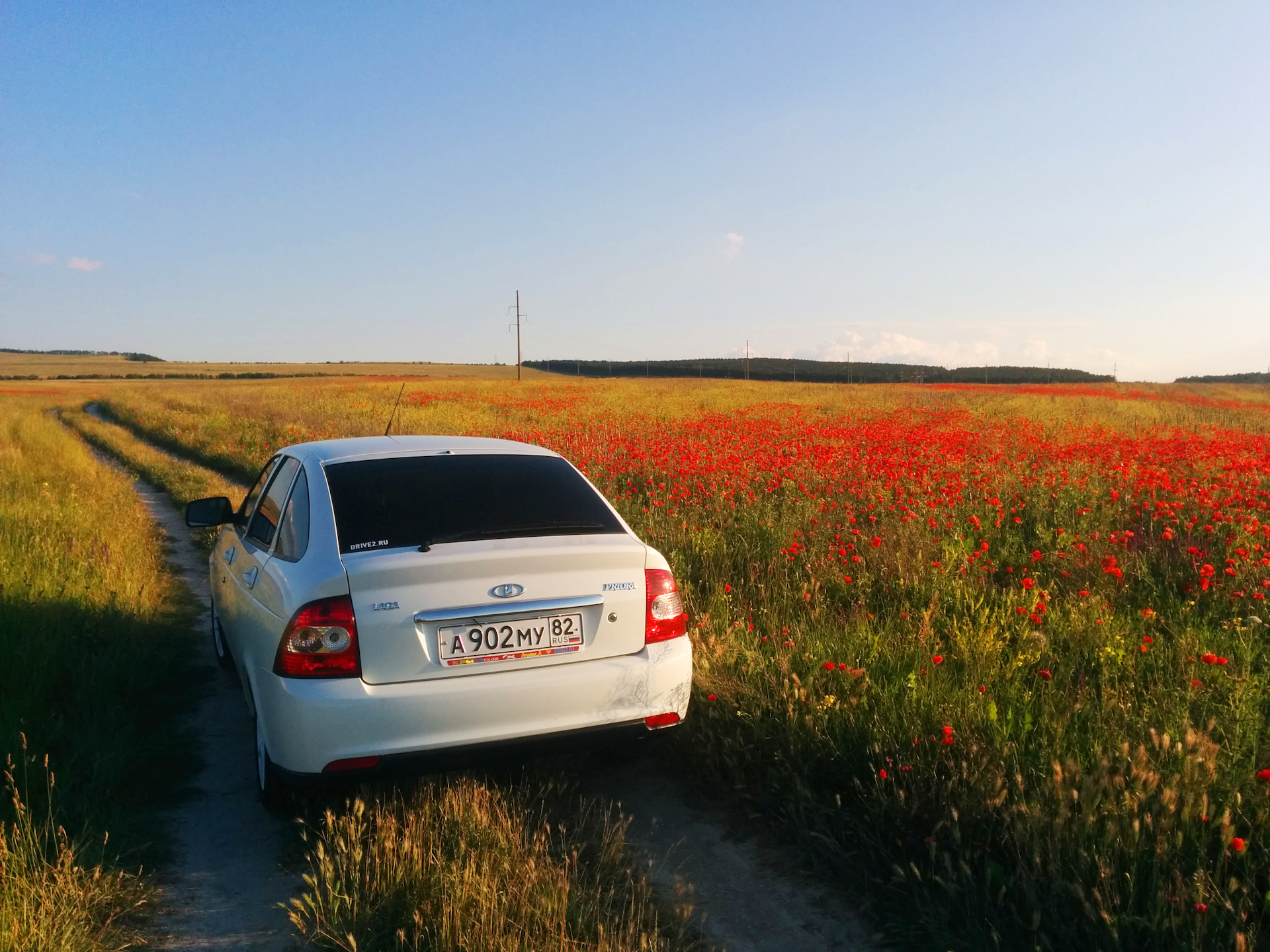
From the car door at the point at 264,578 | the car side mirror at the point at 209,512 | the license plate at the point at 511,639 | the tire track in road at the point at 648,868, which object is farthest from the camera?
the car side mirror at the point at 209,512

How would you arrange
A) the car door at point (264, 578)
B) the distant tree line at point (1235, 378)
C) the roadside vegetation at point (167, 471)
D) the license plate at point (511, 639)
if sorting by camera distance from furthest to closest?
the distant tree line at point (1235, 378), the roadside vegetation at point (167, 471), the car door at point (264, 578), the license plate at point (511, 639)

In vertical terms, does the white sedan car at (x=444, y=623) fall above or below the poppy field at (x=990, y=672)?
above

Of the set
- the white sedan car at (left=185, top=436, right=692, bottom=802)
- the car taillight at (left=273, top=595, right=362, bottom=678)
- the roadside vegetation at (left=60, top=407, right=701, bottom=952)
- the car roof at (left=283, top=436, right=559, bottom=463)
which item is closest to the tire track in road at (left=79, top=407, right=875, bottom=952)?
the roadside vegetation at (left=60, top=407, right=701, bottom=952)

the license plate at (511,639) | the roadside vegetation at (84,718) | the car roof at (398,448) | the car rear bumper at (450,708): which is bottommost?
the roadside vegetation at (84,718)

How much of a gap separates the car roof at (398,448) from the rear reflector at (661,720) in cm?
151

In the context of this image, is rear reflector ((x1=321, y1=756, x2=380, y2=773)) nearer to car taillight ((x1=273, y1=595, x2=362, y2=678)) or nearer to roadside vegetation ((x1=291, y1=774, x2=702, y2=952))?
roadside vegetation ((x1=291, y1=774, x2=702, y2=952))

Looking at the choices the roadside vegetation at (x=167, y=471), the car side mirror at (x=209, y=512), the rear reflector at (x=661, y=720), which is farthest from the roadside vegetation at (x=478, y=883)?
the roadside vegetation at (x=167, y=471)

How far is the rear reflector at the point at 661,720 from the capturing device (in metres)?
3.43

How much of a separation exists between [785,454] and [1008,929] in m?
7.52

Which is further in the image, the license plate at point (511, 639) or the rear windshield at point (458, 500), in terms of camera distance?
the rear windshield at point (458, 500)

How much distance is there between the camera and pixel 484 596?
3180 mm

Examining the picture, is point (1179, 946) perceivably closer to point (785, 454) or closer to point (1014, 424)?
point (785, 454)

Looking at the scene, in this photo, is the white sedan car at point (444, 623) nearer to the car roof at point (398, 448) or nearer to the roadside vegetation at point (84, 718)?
the car roof at point (398, 448)

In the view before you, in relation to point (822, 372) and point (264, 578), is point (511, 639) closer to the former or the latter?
point (264, 578)
